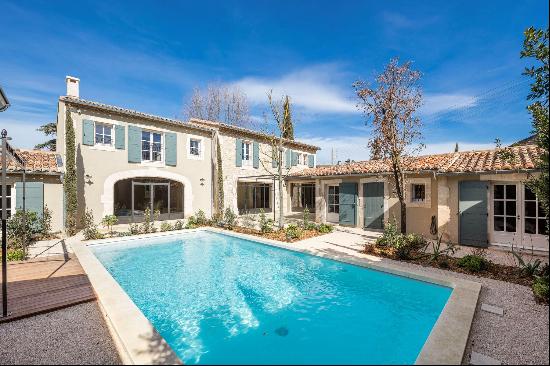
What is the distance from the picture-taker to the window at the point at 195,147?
16.9m

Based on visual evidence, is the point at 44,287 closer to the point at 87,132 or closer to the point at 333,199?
the point at 87,132

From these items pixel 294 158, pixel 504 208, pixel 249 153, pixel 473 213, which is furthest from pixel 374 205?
pixel 294 158

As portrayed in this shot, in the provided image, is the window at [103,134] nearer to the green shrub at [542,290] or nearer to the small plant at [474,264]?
the small plant at [474,264]

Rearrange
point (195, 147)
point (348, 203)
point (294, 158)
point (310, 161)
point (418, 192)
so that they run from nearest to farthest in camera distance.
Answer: point (418, 192) < point (348, 203) < point (195, 147) < point (294, 158) < point (310, 161)

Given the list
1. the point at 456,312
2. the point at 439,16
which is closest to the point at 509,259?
the point at 456,312

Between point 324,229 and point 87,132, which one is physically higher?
point 87,132

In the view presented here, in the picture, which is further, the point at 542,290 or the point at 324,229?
the point at 324,229

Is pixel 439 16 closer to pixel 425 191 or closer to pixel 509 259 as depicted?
pixel 425 191

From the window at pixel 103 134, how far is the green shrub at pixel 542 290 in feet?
54.4

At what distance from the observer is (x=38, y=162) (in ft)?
39.5

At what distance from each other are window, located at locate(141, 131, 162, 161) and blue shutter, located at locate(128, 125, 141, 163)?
47 centimetres

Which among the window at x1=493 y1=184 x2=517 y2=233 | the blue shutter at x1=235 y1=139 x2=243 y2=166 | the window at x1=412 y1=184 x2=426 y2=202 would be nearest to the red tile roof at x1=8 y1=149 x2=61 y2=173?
the blue shutter at x1=235 y1=139 x2=243 y2=166

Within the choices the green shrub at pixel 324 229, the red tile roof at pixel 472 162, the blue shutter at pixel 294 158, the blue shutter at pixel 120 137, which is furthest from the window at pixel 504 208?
the blue shutter at pixel 120 137

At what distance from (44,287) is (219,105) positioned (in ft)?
81.3
